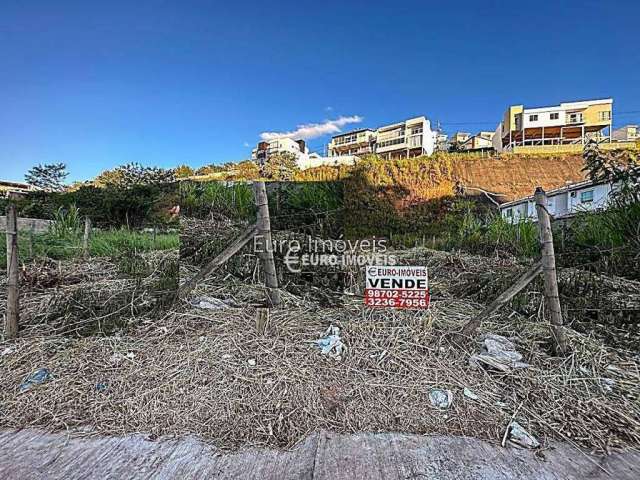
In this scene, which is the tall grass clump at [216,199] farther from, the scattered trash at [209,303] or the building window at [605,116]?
the building window at [605,116]

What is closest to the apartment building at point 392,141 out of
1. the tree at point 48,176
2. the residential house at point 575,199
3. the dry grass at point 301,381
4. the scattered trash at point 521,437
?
the residential house at point 575,199

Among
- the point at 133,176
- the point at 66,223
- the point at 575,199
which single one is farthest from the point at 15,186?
the point at 575,199

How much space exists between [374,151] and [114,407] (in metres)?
2.85

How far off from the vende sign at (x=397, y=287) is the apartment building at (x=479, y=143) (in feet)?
5.08

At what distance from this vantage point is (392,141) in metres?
3.43

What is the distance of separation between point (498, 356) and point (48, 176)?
468cm

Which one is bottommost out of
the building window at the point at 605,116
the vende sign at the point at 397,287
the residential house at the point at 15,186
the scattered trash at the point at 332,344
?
the scattered trash at the point at 332,344

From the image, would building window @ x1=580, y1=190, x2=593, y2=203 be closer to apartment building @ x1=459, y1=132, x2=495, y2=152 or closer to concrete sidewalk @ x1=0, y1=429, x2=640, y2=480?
apartment building @ x1=459, y1=132, x2=495, y2=152

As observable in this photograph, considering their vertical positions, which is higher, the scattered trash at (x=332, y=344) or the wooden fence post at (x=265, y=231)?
the wooden fence post at (x=265, y=231)

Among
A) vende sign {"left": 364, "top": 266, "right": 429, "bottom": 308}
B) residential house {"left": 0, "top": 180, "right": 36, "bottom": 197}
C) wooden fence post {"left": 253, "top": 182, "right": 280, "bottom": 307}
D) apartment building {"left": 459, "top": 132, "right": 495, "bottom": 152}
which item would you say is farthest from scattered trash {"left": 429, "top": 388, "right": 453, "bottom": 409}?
residential house {"left": 0, "top": 180, "right": 36, "bottom": 197}

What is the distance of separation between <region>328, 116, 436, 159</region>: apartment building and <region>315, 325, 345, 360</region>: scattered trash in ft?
5.77

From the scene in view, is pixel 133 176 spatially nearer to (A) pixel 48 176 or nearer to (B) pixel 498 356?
(A) pixel 48 176

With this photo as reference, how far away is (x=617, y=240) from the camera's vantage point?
2.71 metres

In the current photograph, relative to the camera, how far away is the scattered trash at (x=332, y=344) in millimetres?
2199
